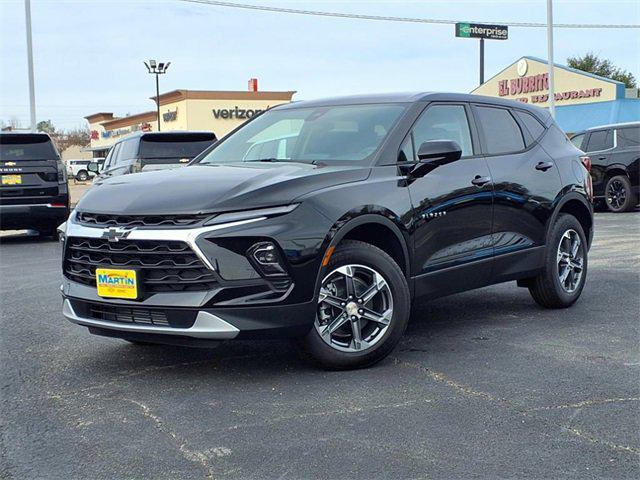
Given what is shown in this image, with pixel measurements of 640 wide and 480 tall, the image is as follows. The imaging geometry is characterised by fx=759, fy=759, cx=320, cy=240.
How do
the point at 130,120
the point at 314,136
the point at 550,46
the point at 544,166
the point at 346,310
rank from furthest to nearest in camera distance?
1. the point at 130,120
2. the point at 550,46
3. the point at 544,166
4. the point at 314,136
5. the point at 346,310

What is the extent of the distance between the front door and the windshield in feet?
0.99

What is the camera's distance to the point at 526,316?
6172 mm

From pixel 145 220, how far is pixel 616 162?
1338 centimetres

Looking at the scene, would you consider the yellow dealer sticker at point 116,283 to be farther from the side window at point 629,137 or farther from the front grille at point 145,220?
the side window at point 629,137

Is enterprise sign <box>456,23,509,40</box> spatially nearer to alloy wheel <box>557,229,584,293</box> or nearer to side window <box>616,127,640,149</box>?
side window <box>616,127,640,149</box>

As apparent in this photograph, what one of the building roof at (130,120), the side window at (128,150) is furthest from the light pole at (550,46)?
the building roof at (130,120)

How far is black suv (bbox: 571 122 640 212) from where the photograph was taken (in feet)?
50.1

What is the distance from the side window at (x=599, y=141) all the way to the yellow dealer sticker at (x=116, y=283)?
1358 cm

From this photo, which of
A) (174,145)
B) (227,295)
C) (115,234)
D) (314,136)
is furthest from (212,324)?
(174,145)

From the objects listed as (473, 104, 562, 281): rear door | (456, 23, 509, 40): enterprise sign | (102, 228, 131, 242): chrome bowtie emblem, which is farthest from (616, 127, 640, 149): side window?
(456, 23, 509, 40): enterprise sign

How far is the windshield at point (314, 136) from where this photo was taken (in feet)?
16.9

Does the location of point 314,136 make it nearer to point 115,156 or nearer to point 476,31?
point 115,156

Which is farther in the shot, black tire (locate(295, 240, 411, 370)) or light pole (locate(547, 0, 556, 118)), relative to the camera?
light pole (locate(547, 0, 556, 118))

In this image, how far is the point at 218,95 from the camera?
53.5 metres
